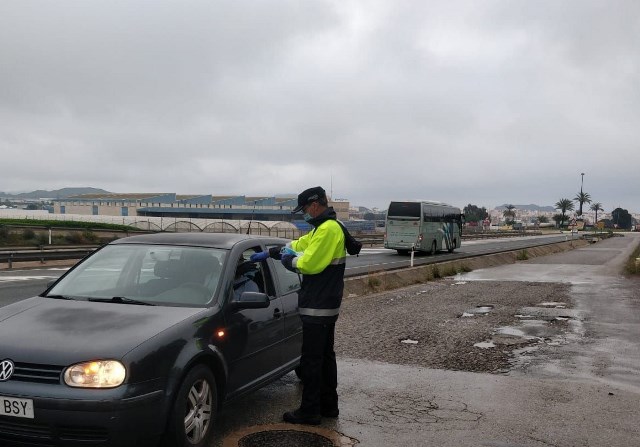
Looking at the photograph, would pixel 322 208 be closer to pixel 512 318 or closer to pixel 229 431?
pixel 229 431

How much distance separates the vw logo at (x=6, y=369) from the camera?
365 centimetres

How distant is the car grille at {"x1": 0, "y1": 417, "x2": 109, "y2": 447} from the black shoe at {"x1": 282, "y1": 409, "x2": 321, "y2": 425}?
1859mm

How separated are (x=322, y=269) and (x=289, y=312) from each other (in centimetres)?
102

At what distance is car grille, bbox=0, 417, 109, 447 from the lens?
3555 millimetres

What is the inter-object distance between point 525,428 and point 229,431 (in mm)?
2526

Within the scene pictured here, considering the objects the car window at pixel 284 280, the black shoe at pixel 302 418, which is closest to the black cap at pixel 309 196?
the car window at pixel 284 280

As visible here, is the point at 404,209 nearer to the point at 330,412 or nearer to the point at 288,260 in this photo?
the point at 330,412

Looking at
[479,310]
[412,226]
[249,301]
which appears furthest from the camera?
[412,226]

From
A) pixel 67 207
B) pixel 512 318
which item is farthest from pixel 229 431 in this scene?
pixel 67 207

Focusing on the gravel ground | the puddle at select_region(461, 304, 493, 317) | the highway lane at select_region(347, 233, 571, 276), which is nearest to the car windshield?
the gravel ground

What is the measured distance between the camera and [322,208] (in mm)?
5180

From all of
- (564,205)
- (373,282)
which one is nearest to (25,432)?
(373,282)

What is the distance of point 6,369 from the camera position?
3680mm

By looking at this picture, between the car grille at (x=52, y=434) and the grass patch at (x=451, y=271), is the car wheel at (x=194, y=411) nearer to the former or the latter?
the car grille at (x=52, y=434)
